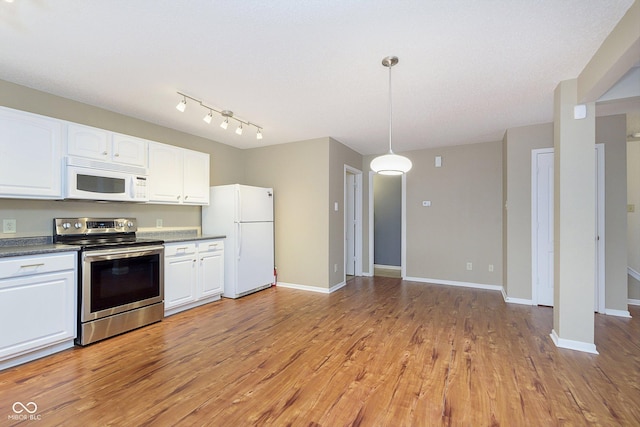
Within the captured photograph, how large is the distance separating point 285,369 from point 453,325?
1.96 meters

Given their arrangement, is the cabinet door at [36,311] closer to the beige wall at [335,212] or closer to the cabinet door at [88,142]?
the cabinet door at [88,142]

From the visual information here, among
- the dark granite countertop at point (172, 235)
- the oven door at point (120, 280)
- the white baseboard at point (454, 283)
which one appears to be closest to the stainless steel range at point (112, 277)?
the oven door at point (120, 280)

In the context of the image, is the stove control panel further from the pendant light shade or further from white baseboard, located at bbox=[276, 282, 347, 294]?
the pendant light shade

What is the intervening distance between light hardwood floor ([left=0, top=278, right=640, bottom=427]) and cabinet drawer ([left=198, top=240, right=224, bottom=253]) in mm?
829

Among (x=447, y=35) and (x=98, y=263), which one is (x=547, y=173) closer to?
(x=447, y=35)

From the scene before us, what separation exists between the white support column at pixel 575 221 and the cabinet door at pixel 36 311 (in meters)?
4.36

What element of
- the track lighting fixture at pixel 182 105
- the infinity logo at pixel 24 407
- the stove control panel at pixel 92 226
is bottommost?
the infinity logo at pixel 24 407

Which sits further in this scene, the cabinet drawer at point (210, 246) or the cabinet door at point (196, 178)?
the cabinet door at point (196, 178)

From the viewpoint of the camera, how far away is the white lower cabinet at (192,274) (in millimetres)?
3373

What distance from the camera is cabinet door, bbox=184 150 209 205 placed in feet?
12.8

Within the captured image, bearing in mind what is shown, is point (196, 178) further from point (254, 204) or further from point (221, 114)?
point (221, 114)

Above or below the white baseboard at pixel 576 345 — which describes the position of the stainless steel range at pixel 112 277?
above

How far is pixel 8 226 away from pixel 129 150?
1236mm

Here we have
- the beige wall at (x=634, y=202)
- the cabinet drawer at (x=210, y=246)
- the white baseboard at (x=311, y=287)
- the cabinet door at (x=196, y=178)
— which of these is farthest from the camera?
the white baseboard at (x=311, y=287)
